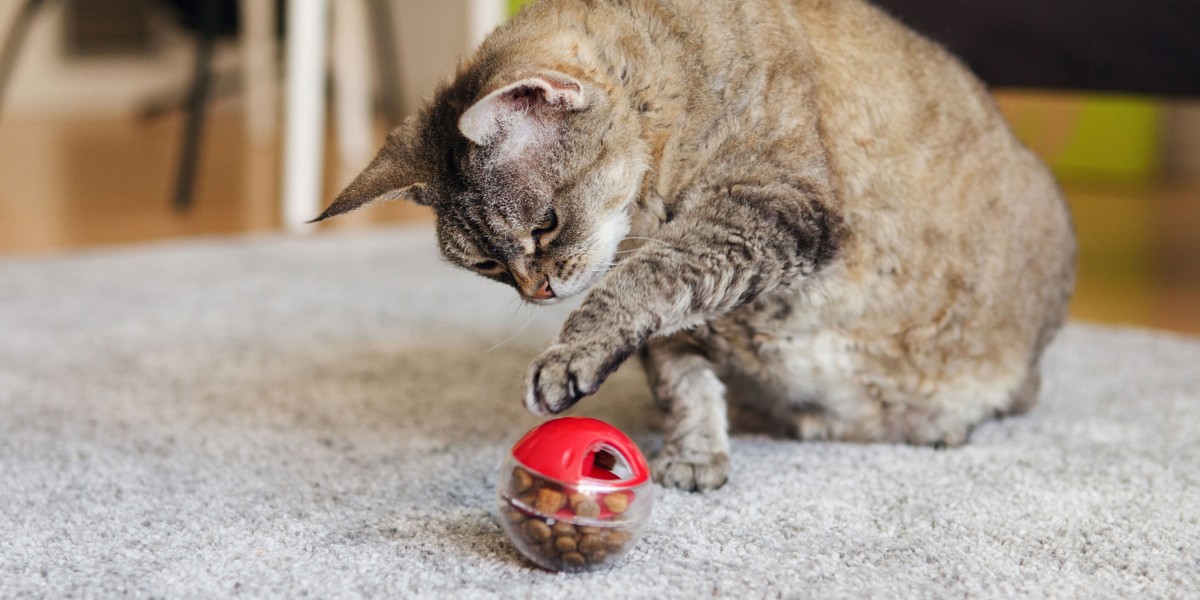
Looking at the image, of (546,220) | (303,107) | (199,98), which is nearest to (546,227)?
(546,220)

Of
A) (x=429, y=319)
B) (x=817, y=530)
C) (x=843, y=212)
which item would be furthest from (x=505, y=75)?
(x=429, y=319)

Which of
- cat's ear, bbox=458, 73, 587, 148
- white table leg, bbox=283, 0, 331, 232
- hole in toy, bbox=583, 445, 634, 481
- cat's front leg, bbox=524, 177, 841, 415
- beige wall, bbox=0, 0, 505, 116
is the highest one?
cat's ear, bbox=458, 73, 587, 148

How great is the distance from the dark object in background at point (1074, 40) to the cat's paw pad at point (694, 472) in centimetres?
100

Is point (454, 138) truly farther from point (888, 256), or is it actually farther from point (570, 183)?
point (888, 256)

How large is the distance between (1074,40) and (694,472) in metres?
1.34

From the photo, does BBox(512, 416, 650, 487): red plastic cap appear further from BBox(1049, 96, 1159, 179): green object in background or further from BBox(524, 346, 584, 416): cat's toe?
BBox(1049, 96, 1159, 179): green object in background

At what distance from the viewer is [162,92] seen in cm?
554

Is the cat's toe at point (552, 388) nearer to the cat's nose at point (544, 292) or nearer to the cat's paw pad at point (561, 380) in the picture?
the cat's paw pad at point (561, 380)

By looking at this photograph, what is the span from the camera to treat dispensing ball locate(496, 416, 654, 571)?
0.94 metres

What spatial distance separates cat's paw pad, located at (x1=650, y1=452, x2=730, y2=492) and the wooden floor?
49.0 inches

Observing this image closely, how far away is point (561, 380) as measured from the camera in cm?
104

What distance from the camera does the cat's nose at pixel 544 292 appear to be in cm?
121

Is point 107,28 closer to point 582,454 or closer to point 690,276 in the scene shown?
point 690,276

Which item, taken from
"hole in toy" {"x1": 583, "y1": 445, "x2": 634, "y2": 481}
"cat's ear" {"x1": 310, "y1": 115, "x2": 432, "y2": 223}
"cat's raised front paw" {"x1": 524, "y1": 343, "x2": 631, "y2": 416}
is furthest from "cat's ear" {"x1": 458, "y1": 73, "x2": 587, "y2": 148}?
"hole in toy" {"x1": 583, "y1": 445, "x2": 634, "y2": 481}
